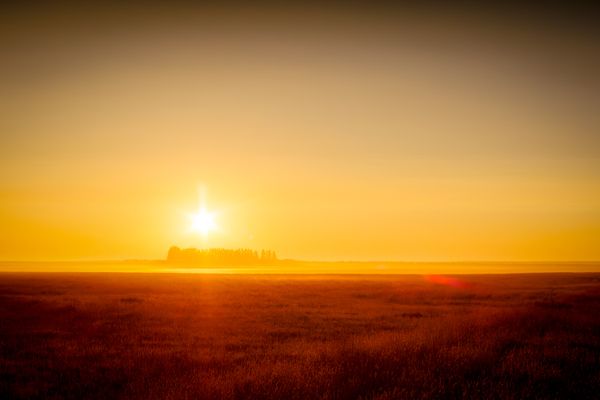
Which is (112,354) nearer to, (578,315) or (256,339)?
(256,339)

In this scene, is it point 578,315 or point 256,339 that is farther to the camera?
point 578,315

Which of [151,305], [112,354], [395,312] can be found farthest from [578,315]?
[151,305]

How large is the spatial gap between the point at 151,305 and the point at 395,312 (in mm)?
14932

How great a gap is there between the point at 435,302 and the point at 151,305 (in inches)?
768

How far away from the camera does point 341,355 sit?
35.1 feet

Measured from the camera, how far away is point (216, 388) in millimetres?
8094

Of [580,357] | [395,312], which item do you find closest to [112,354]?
[580,357]

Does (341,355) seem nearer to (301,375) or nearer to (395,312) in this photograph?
(301,375)

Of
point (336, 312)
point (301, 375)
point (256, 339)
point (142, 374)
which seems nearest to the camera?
point (301, 375)

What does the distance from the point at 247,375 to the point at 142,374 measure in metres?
2.75

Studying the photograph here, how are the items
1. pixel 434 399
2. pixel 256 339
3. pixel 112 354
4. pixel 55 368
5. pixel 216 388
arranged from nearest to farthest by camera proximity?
pixel 434 399, pixel 216 388, pixel 55 368, pixel 112 354, pixel 256 339

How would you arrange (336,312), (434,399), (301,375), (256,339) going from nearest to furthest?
(434,399)
(301,375)
(256,339)
(336,312)

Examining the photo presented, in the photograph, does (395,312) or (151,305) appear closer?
(395,312)

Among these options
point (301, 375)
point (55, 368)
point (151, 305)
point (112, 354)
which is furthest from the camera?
point (151, 305)
